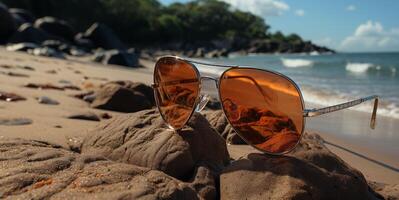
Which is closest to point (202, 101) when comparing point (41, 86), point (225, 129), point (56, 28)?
point (225, 129)

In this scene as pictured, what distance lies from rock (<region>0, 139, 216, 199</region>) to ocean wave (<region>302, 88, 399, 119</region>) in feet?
18.3

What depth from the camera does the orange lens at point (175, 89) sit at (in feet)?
9.17

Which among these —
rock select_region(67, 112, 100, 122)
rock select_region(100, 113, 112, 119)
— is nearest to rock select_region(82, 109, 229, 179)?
rock select_region(67, 112, 100, 122)

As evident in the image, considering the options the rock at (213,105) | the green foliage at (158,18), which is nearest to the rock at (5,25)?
the rock at (213,105)

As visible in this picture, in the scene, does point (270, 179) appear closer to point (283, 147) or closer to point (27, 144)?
point (283, 147)

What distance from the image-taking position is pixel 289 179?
239 centimetres

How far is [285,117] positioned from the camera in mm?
2449

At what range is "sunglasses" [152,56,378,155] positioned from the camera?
2428 millimetres

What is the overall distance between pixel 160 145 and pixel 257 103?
61 centimetres

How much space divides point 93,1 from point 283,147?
63459 mm

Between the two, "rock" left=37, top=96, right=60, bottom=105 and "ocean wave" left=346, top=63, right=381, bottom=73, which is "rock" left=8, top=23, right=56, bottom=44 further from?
"rock" left=37, top=96, right=60, bottom=105

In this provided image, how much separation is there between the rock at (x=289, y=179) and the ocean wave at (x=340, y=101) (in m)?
4.81

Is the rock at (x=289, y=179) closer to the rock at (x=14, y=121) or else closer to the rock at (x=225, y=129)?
the rock at (x=225, y=129)

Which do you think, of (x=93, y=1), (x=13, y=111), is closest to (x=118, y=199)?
(x=13, y=111)
